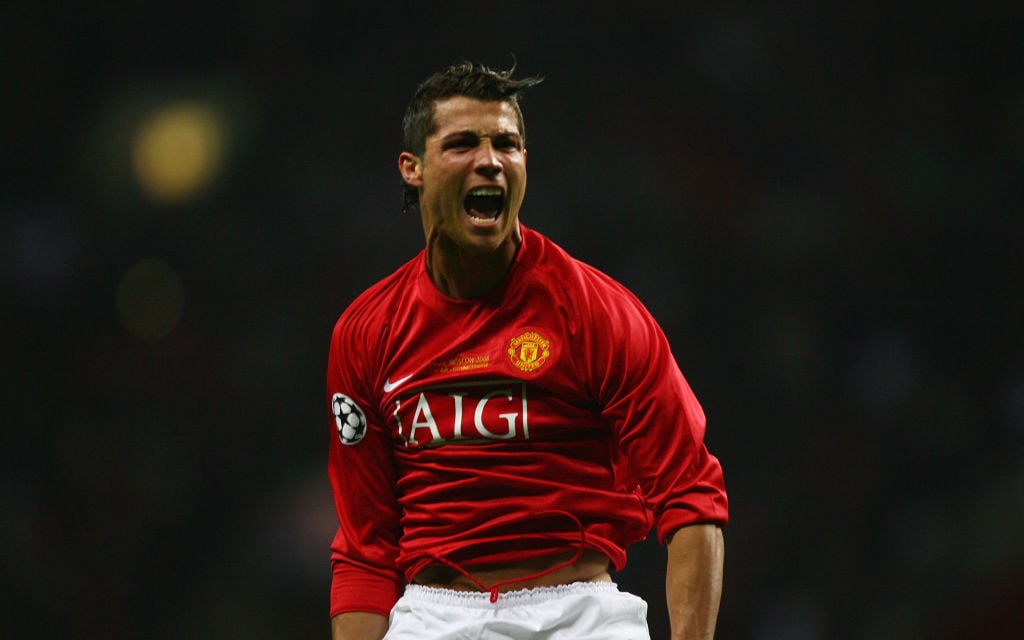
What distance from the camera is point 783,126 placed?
3.64 meters

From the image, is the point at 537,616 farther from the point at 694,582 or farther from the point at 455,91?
the point at 455,91

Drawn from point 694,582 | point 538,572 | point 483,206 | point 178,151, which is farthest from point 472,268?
point 178,151

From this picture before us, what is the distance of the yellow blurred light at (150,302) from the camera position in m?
3.41

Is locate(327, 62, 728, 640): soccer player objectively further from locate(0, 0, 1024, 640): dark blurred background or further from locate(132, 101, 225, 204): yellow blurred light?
locate(132, 101, 225, 204): yellow blurred light

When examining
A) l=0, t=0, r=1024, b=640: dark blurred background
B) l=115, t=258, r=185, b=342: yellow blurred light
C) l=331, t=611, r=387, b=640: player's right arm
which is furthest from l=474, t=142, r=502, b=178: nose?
l=115, t=258, r=185, b=342: yellow blurred light

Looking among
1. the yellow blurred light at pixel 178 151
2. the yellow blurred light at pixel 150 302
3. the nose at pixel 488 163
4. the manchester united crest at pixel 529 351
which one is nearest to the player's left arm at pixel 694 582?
the manchester united crest at pixel 529 351

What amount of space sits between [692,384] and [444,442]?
6.14 ft

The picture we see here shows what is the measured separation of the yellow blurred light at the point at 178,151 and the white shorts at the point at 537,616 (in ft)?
7.23

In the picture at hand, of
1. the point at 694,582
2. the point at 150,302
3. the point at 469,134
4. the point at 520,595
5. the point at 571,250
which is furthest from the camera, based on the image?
the point at 571,250

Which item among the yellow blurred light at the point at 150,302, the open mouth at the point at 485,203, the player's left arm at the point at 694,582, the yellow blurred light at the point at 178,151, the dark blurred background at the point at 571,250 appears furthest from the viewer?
the yellow blurred light at the point at 178,151

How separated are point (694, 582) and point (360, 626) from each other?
20.9 inches

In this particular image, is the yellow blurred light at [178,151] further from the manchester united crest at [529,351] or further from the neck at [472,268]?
the manchester united crest at [529,351]

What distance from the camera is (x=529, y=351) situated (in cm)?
166

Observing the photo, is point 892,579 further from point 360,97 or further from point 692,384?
point 360,97
